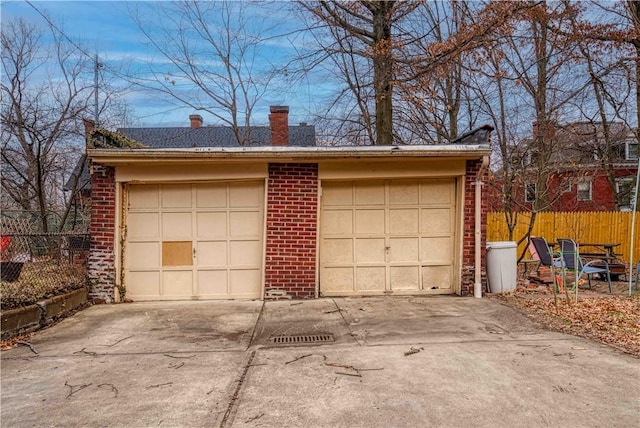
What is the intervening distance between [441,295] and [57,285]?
6.07 meters

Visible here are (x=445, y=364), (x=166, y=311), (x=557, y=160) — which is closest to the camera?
(x=445, y=364)

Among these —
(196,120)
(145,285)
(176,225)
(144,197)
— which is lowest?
(145,285)

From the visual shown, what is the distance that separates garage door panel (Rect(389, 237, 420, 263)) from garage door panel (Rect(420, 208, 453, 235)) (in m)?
0.29

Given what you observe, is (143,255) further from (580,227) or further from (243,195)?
(580,227)

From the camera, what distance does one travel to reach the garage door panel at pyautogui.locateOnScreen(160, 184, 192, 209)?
7.06 meters

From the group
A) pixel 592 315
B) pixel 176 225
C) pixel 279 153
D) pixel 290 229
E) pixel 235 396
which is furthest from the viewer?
pixel 176 225

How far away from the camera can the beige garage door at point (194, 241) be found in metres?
7.05

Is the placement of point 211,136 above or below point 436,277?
above

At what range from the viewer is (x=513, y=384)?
3.51 metres

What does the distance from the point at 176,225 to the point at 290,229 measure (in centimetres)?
193

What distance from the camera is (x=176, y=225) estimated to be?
23.2 ft

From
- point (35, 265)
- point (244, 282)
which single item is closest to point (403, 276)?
point (244, 282)

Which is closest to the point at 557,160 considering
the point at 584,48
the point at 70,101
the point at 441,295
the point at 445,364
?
the point at 584,48

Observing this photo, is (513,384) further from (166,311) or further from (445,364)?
(166,311)
